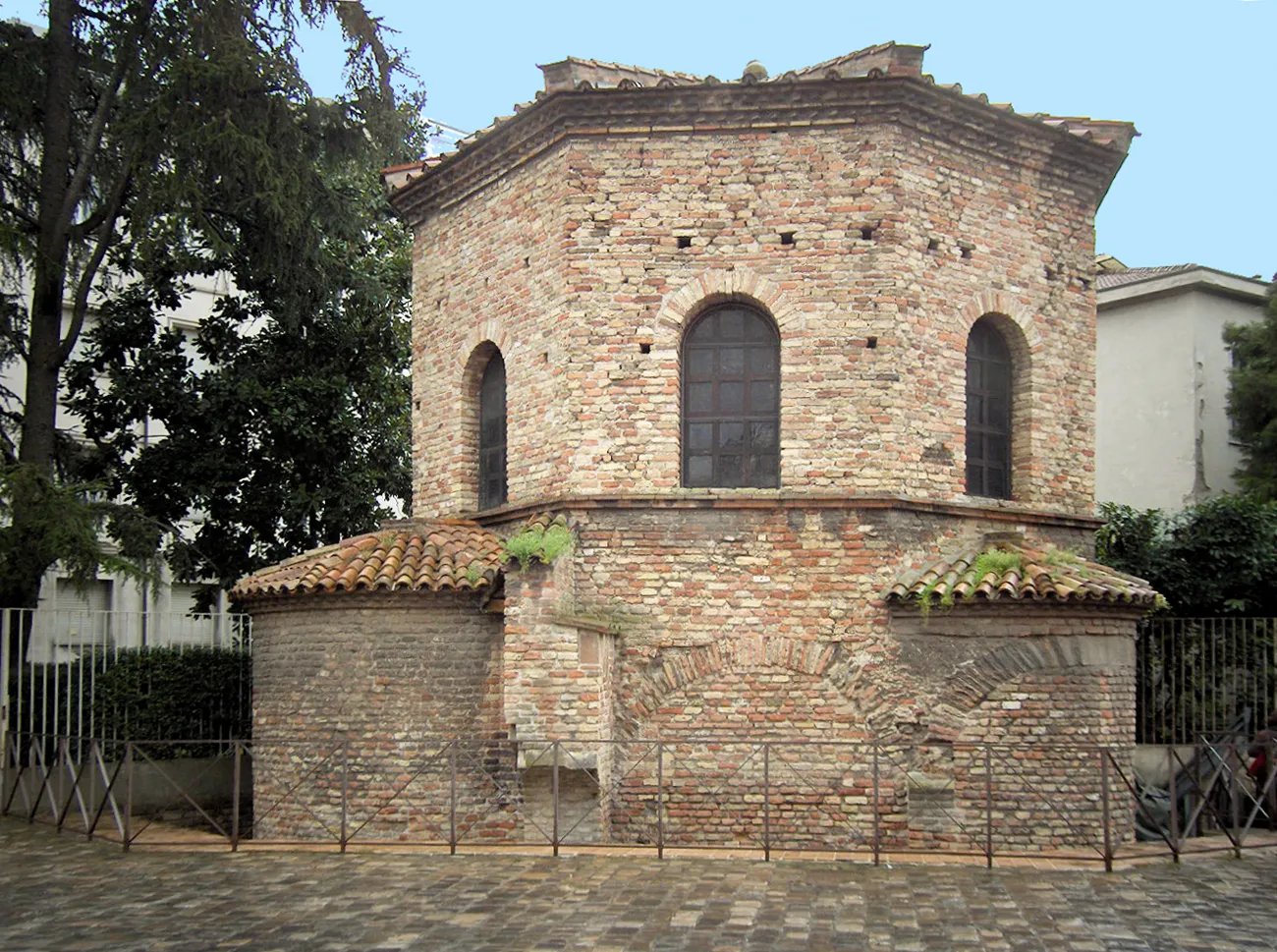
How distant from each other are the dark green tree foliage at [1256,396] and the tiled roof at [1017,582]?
11.9m

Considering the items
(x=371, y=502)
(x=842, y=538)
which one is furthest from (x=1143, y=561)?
(x=371, y=502)

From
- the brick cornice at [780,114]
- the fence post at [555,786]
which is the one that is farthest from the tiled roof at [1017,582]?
the brick cornice at [780,114]

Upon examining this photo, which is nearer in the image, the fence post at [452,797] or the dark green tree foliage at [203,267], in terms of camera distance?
the fence post at [452,797]

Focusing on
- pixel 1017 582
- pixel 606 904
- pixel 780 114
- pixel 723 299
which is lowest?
pixel 606 904

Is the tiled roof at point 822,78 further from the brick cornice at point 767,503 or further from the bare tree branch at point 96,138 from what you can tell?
the bare tree branch at point 96,138

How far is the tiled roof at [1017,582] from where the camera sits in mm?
11906

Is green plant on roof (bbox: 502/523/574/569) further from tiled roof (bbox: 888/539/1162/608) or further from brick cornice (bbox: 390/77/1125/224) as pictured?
brick cornice (bbox: 390/77/1125/224)

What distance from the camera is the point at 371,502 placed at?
19.1m

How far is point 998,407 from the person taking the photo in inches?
549

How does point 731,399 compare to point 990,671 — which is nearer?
point 990,671

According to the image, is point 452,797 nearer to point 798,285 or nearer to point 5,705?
point 798,285

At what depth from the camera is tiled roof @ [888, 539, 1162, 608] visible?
11906 millimetres

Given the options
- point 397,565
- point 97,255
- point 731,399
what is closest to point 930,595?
point 731,399

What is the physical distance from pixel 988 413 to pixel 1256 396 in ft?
40.5
